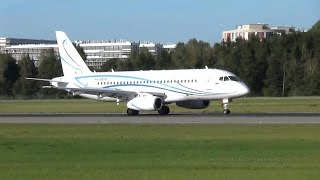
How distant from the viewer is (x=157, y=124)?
144ft

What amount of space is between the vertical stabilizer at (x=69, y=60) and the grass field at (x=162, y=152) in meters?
28.1

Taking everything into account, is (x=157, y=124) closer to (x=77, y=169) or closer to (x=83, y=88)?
(x=83, y=88)

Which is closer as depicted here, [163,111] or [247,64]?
[163,111]

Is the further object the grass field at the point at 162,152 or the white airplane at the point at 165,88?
the white airplane at the point at 165,88

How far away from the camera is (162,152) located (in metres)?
26.0

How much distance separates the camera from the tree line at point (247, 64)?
126938mm

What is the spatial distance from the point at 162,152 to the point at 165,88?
33.4 meters

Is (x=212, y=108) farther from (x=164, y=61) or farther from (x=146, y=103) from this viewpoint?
(x=164, y=61)

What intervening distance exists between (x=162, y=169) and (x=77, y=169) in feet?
7.37

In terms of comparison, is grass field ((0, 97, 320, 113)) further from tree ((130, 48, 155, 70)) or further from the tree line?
tree ((130, 48, 155, 70))

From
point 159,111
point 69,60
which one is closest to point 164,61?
point 69,60

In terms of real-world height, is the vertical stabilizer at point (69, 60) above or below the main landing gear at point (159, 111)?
above

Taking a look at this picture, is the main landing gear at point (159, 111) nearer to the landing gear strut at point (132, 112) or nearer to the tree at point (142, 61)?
the landing gear strut at point (132, 112)


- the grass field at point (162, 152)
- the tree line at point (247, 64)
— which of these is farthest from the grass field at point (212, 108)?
the tree line at point (247, 64)
